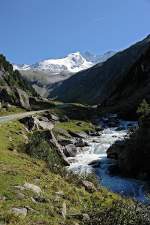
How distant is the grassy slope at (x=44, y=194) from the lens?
71.8 ft

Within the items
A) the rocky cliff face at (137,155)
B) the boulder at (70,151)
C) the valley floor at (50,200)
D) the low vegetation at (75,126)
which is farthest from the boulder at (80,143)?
the valley floor at (50,200)

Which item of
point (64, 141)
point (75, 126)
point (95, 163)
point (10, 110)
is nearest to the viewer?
point (95, 163)

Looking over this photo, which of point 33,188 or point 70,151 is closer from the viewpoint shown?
point 33,188

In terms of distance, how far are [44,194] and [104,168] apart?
29.4 m

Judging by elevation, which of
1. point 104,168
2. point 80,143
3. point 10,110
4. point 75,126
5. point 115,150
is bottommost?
point 104,168

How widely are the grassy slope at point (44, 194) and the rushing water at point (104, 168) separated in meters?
4.88

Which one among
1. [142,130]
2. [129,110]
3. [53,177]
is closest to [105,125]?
[129,110]

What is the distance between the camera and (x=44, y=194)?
2634cm

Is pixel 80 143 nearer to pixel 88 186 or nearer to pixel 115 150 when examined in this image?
pixel 115 150

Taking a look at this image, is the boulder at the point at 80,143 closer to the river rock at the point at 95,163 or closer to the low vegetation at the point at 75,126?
the river rock at the point at 95,163

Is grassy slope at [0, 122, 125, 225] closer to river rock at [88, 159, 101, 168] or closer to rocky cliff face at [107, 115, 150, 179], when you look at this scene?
rocky cliff face at [107, 115, 150, 179]

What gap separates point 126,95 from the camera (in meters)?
158

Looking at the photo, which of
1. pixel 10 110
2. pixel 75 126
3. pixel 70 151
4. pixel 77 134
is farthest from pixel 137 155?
pixel 10 110

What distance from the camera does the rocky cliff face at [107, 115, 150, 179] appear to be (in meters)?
50.9
